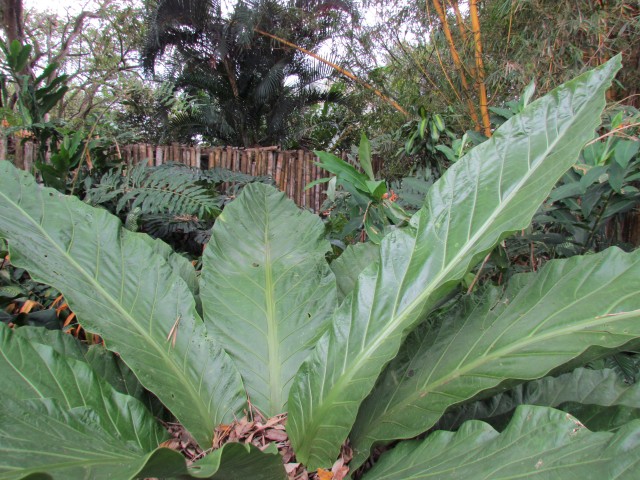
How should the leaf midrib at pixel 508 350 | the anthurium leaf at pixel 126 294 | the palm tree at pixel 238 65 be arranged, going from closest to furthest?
the leaf midrib at pixel 508 350
the anthurium leaf at pixel 126 294
the palm tree at pixel 238 65

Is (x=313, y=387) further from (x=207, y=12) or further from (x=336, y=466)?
(x=207, y=12)

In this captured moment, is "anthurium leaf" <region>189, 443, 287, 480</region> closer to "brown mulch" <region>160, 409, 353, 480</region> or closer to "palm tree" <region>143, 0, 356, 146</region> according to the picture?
"brown mulch" <region>160, 409, 353, 480</region>

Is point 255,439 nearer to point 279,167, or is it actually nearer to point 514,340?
point 514,340

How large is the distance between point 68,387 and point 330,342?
31cm

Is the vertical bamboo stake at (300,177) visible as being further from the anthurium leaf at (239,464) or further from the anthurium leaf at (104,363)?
the anthurium leaf at (239,464)

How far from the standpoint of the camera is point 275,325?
65cm

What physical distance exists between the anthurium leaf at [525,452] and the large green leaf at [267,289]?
0.20m

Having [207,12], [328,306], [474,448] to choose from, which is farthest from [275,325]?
[207,12]

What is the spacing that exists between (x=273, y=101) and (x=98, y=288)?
8008 mm

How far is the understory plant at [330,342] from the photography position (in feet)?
1.32

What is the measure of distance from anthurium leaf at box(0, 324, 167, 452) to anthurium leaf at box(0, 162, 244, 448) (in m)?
0.04

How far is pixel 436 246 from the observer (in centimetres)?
56

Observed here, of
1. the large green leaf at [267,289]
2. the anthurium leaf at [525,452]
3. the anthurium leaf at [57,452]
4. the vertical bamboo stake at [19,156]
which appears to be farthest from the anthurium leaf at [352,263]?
the vertical bamboo stake at [19,156]

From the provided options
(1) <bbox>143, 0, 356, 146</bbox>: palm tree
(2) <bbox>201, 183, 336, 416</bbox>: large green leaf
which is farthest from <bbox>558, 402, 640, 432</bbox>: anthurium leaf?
(1) <bbox>143, 0, 356, 146</bbox>: palm tree
